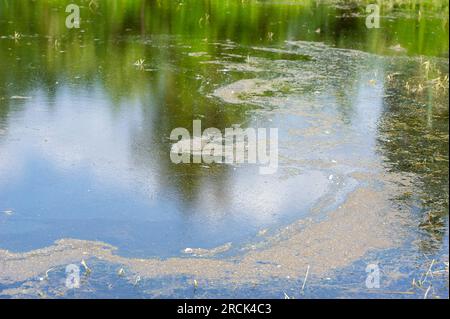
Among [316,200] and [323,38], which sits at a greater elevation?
[323,38]

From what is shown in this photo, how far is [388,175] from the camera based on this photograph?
7.41 m

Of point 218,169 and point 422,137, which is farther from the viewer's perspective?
point 422,137

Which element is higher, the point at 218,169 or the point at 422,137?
the point at 422,137

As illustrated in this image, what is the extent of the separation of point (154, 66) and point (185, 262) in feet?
21.7

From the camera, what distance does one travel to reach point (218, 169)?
735cm

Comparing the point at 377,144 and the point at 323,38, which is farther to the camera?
the point at 323,38

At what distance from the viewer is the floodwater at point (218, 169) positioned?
545 centimetres

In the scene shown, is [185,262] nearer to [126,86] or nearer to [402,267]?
[402,267]

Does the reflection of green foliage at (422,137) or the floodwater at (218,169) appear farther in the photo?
the reflection of green foliage at (422,137)

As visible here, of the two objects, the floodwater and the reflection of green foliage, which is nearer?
the floodwater

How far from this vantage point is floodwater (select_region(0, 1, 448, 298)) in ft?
17.9
